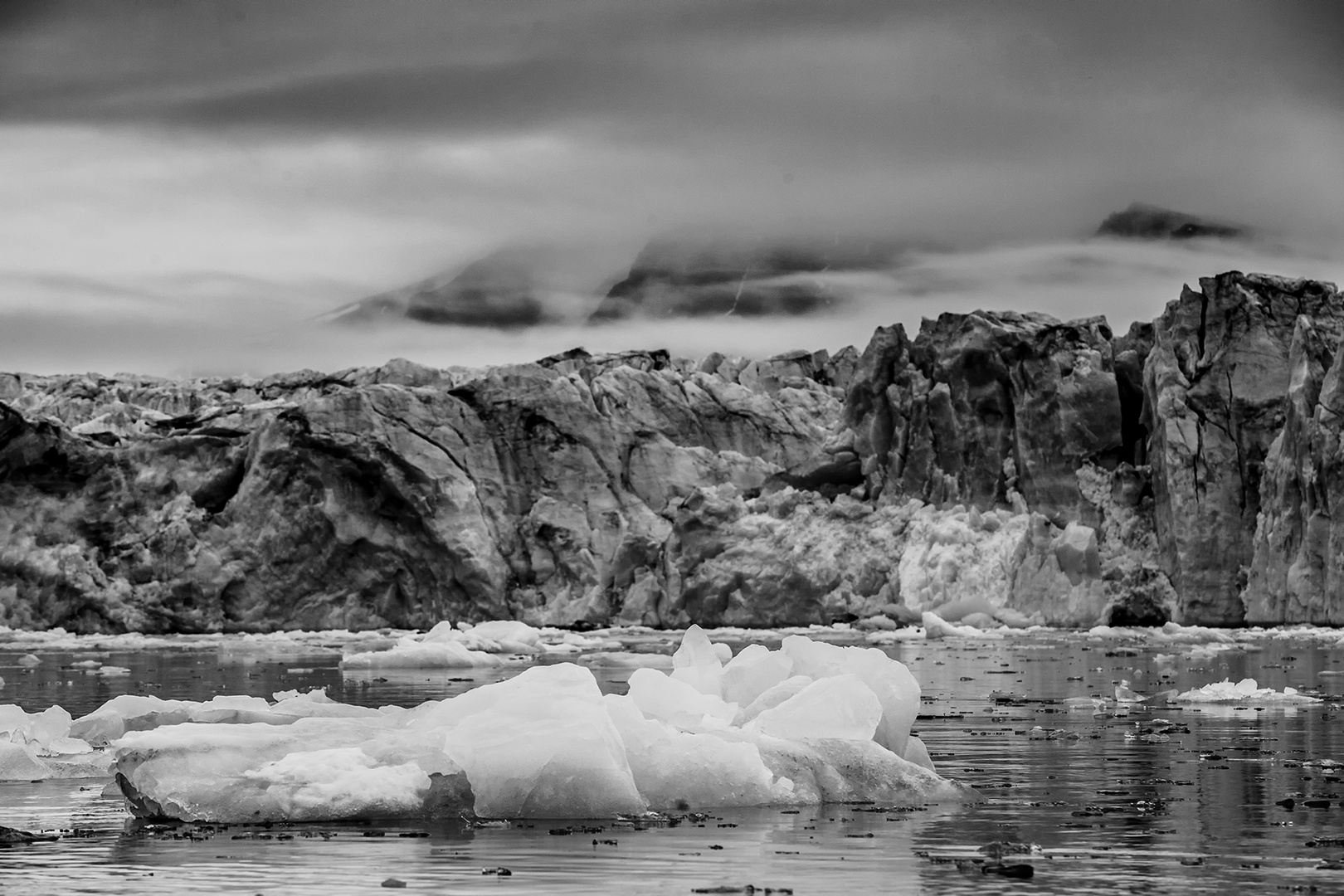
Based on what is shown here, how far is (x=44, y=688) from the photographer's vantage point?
2083cm

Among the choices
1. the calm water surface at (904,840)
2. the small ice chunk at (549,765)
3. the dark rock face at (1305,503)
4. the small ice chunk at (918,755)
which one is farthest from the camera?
the dark rock face at (1305,503)

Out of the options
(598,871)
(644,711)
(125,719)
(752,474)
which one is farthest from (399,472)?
(598,871)

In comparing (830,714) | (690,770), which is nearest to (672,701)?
(830,714)

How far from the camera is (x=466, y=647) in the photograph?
107ft

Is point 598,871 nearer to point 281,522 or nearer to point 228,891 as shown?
point 228,891

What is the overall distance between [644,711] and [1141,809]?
3.40 metres

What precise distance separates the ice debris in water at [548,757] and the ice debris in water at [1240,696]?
6.63 meters

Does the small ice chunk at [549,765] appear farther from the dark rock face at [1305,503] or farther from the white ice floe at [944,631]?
the dark rock face at [1305,503]

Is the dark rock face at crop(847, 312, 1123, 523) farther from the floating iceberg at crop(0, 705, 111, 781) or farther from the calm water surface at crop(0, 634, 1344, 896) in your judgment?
the floating iceberg at crop(0, 705, 111, 781)

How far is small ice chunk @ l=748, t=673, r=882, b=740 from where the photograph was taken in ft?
32.6

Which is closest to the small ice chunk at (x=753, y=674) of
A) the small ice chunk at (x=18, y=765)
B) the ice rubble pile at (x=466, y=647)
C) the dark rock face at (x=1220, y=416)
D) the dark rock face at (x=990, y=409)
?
the small ice chunk at (x=18, y=765)

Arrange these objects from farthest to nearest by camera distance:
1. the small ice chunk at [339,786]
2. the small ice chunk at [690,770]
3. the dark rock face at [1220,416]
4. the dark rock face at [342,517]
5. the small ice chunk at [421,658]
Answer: the dark rock face at [342,517] < the dark rock face at [1220,416] < the small ice chunk at [421,658] < the small ice chunk at [690,770] < the small ice chunk at [339,786]

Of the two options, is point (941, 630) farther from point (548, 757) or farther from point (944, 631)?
point (548, 757)

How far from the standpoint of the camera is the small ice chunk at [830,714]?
32.6 ft
